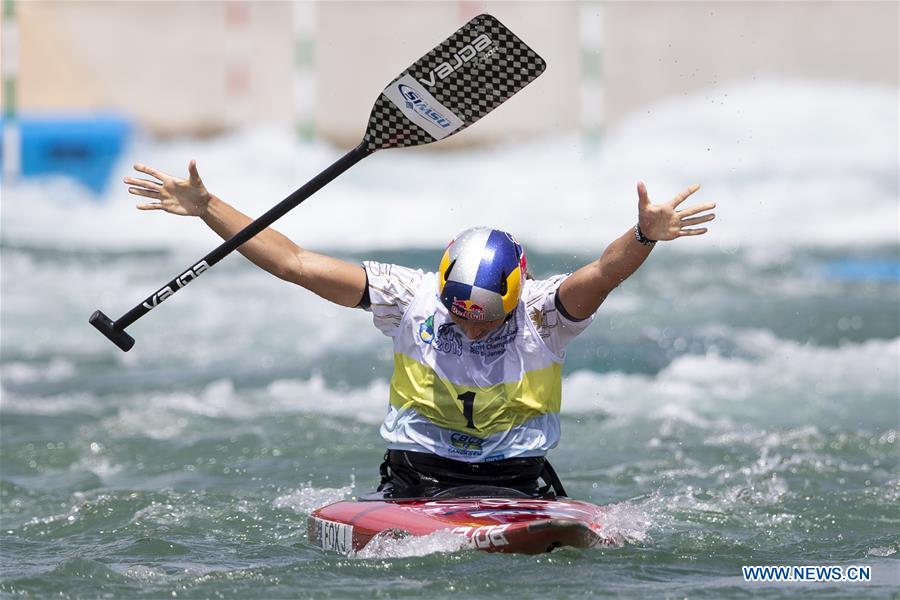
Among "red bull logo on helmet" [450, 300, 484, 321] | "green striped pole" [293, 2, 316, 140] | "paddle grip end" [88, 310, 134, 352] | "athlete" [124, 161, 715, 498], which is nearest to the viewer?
"red bull logo on helmet" [450, 300, 484, 321]

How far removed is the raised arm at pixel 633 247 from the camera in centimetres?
513

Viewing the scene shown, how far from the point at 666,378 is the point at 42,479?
4105 mm

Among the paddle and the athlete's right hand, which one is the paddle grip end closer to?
the paddle

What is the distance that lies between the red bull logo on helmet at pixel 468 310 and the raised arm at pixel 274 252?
1.30 ft

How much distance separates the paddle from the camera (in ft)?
18.5

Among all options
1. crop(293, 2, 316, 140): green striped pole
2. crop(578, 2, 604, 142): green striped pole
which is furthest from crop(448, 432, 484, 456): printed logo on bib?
crop(578, 2, 604, 142): green striped pole

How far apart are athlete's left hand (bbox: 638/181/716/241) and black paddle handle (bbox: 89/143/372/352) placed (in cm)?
110

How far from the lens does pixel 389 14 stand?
19.2 meters

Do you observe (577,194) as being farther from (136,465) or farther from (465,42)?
(465,42)

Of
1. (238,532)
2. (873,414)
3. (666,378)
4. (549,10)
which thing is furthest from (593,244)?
(238,532)

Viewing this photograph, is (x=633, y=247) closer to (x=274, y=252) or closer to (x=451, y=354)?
(x=451, y=354)

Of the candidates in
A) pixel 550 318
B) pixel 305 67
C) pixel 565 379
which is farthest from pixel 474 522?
pixel 305 67

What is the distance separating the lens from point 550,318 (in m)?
5.50

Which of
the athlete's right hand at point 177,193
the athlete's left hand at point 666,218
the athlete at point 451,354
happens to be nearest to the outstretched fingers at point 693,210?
the athlete's left hand at point 666,218
